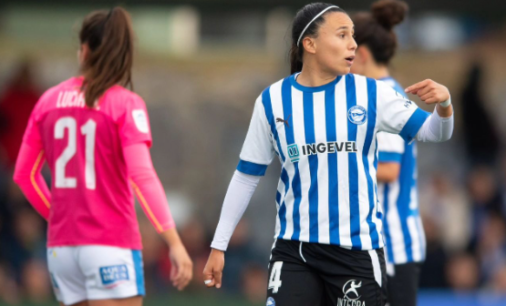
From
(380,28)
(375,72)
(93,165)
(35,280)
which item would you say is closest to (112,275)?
(93,165)

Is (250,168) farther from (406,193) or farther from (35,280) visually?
(35,280)

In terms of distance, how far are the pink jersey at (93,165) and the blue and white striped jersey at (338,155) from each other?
88 centimetres

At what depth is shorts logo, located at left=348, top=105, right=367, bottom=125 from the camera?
409cm

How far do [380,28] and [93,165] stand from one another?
214cm

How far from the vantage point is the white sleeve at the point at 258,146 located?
4328 millimetres

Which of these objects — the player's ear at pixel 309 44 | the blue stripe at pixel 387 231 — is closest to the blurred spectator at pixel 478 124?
the blue stripe at pixel 387 231

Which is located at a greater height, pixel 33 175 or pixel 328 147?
pixel 328 147

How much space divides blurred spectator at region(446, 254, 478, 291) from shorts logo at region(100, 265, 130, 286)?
228 inches

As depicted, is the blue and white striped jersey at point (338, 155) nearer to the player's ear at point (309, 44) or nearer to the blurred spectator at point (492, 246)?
the player's ear at point (309, 44)

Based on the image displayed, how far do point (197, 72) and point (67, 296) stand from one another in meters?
8.47

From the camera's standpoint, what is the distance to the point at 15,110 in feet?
33.2

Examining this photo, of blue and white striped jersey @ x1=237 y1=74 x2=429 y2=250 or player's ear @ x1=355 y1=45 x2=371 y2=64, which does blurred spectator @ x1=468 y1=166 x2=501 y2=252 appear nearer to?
player's ear @ x1=355 y1=45 x2=371 y2=64

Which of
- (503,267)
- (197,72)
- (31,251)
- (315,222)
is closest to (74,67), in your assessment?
(197,72)

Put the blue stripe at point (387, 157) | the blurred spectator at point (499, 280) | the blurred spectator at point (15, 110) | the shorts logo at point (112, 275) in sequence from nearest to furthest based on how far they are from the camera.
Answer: the shorts logo at point (112, 275), the blue stripe at point (387, 157), the blurred spectator at point (499, 280), the blurred spectator at point (15, 110)
